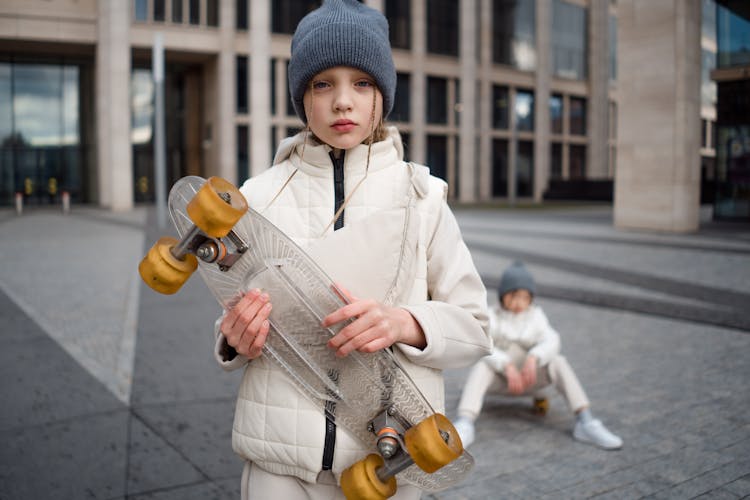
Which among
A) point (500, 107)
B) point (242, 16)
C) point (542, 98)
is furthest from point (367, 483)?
point (542, 98)

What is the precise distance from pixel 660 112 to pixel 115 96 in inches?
904

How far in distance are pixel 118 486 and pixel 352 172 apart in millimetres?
2254

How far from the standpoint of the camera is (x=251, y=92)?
32.7 metres

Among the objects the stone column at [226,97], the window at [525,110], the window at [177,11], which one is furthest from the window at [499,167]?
the window at [177,11]

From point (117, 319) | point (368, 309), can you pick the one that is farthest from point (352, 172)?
point (117, 319)

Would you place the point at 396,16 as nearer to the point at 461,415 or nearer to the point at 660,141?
the point at 660,141

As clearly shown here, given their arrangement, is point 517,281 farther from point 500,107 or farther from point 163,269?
point 500,107

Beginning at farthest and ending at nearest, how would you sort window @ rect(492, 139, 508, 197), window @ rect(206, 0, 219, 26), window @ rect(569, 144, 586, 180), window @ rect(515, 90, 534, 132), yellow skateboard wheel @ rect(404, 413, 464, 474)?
window @ rect(569, 144, 586, 180) → window @ rect(515, 90, 534, 132) → window @ rect(492, 139, 508, 197) → window @ rect(206, 0, 219, 26) → yellow skateboard wheel @ rect(404, 413, 464, 474)

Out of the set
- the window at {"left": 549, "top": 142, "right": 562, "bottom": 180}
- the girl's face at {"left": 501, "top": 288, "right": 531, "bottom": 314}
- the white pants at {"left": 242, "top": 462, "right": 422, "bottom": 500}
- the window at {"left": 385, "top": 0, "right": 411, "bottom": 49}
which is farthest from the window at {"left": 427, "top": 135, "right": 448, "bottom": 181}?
the white pants at {"left": 242, "top": 462, "right": 422, "bottom": 500}

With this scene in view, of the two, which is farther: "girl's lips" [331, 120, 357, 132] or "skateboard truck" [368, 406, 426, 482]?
"girl's lips" [331, 120, 357, 132]

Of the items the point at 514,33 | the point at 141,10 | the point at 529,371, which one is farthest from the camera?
the point at 514,33

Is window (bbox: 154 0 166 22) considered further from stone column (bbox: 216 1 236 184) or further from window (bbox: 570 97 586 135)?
window (bbox: 570 97 586 135)

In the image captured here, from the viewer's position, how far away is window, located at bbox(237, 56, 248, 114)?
3319 centimetres

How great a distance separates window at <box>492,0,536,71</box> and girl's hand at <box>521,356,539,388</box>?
38678 millimetres
